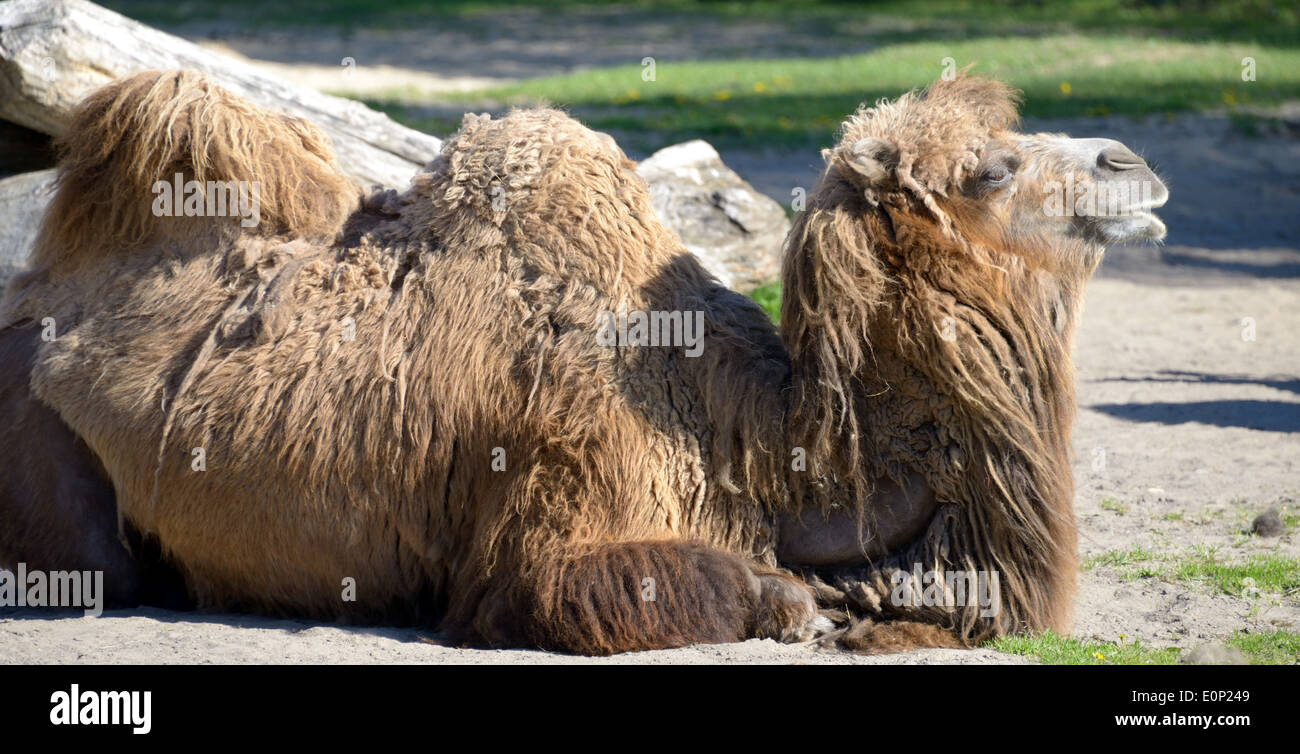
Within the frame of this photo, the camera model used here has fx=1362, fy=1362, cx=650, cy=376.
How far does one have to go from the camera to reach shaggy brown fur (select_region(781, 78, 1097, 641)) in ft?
13.3

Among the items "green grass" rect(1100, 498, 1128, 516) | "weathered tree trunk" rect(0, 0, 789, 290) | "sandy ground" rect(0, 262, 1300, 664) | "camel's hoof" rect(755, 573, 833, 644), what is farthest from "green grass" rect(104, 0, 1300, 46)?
"camel's hoof" rect(755, 573, 833, 644)

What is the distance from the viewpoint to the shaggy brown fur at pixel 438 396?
4.12m

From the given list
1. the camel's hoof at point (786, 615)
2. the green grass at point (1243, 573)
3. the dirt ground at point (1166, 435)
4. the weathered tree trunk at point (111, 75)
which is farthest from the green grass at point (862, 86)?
the camel's hoof at point (786, 615)

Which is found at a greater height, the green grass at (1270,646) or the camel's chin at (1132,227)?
the camel's chin at (1132,227)

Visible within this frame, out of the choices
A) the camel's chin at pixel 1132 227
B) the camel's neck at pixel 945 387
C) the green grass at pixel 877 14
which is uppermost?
the green grass at pixel 877 14

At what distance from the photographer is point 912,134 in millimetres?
4215

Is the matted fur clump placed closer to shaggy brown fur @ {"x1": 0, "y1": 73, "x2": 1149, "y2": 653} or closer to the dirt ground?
shaggy brown fur @ {"x1": 0, "y1": 73, "x2": 1149, "y2": 653}

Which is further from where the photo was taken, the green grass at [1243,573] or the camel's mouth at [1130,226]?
the green grass at [1243,573]

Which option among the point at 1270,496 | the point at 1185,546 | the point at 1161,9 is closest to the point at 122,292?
the point at 1185,546

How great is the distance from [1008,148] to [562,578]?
6.21 ft

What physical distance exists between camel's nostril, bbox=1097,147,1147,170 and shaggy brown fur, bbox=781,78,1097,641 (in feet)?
0.55

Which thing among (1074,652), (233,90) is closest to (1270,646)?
(1074,652)

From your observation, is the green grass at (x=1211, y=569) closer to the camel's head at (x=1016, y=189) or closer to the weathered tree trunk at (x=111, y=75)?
the camel's head at (x=1016, y=189)

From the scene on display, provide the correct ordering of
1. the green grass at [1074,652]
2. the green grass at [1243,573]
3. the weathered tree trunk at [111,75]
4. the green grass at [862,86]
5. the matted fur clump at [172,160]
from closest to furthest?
the green grass at [1074,652], the matted fur clump at [172,160], the green grass at [1243,573], the weathered tree trunk at [111,75], the green grass at [862,86]
